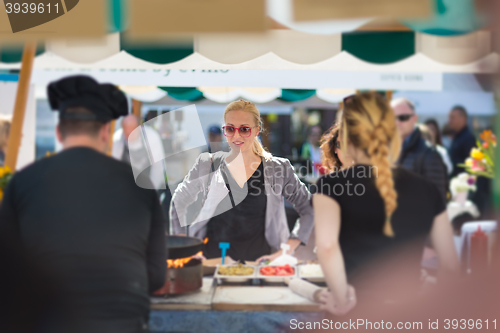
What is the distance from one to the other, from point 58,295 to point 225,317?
2.53ft

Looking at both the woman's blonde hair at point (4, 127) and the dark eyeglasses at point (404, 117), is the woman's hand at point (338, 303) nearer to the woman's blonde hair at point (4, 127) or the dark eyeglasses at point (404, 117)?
the dark eyeglasses at point (404, 117)

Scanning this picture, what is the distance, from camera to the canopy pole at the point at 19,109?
2.44 m

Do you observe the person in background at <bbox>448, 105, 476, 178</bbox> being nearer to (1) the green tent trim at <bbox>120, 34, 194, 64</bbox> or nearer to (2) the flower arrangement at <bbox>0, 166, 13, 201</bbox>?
(1) the green tent trim at <bbox>120, 34, 194, 64</bbox>

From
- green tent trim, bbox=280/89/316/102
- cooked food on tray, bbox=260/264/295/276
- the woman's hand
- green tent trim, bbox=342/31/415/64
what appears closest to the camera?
the woman's hand

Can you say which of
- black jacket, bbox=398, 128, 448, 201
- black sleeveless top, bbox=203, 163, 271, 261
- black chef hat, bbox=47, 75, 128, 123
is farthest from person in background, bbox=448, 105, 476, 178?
black chef hat, bbox=47, 75, 128, 123

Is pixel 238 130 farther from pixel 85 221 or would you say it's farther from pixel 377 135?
pixel 85 221

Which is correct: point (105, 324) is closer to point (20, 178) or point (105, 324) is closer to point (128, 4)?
point (20, 178)

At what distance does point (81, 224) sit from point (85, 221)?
0.02 meters

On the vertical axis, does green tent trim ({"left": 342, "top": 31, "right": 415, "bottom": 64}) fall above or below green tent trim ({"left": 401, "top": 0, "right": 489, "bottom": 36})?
below

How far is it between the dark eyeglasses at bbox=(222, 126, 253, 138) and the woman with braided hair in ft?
3.00

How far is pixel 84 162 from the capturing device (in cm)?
155

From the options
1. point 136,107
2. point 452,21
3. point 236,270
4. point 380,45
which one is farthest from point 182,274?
point 136,107

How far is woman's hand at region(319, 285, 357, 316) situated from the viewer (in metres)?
1.83

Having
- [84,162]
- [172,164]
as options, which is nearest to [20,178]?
[84,162]
